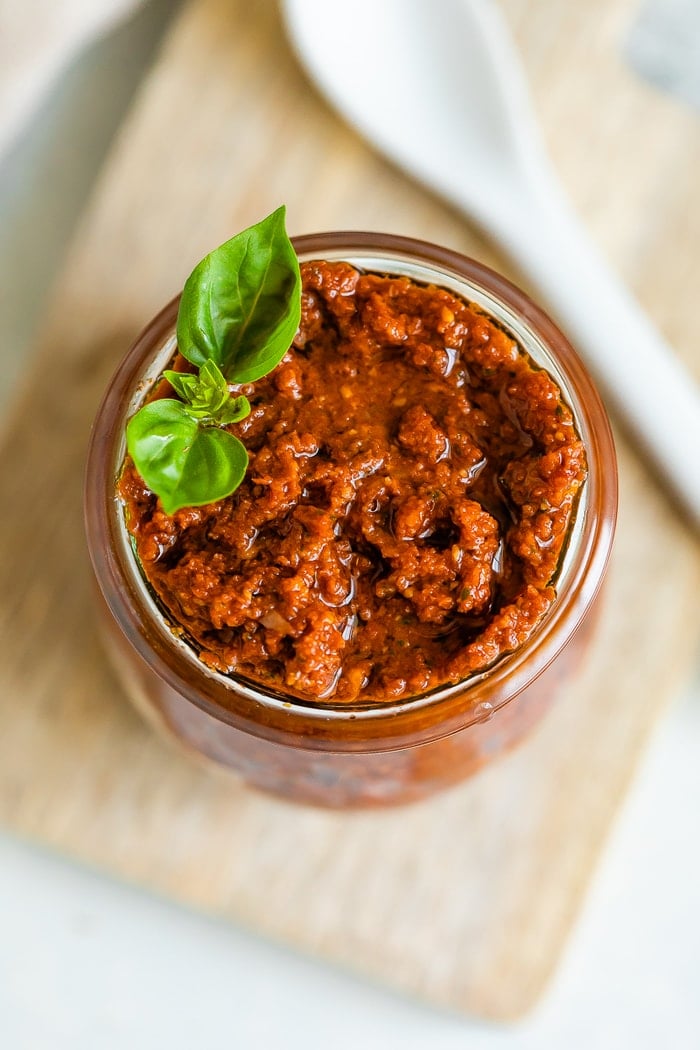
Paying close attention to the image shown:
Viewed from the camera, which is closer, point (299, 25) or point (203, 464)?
point (203, 464)

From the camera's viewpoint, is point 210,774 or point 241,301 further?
point 210,774

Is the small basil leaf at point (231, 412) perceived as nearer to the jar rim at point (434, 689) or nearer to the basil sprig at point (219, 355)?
the basil sprig at point (219, 355)

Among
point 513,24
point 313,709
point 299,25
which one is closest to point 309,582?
point 313,709

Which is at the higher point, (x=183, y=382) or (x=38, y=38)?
(x=38, y=38)

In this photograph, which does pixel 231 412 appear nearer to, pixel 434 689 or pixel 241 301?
pixel 241 301

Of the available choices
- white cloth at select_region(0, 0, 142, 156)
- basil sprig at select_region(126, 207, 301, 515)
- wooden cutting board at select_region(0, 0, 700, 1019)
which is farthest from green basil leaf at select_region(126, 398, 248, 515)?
white cloth at select_region(0, 0, 142, 156)

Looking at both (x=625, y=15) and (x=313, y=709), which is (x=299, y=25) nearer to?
(x=625, y=15)

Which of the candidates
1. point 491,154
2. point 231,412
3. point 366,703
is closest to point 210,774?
point 366,703

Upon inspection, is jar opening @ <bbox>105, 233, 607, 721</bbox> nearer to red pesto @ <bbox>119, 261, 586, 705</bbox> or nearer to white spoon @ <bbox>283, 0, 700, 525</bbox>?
red pesto @ <bbox>119, 261, 586, 705</bbox>
